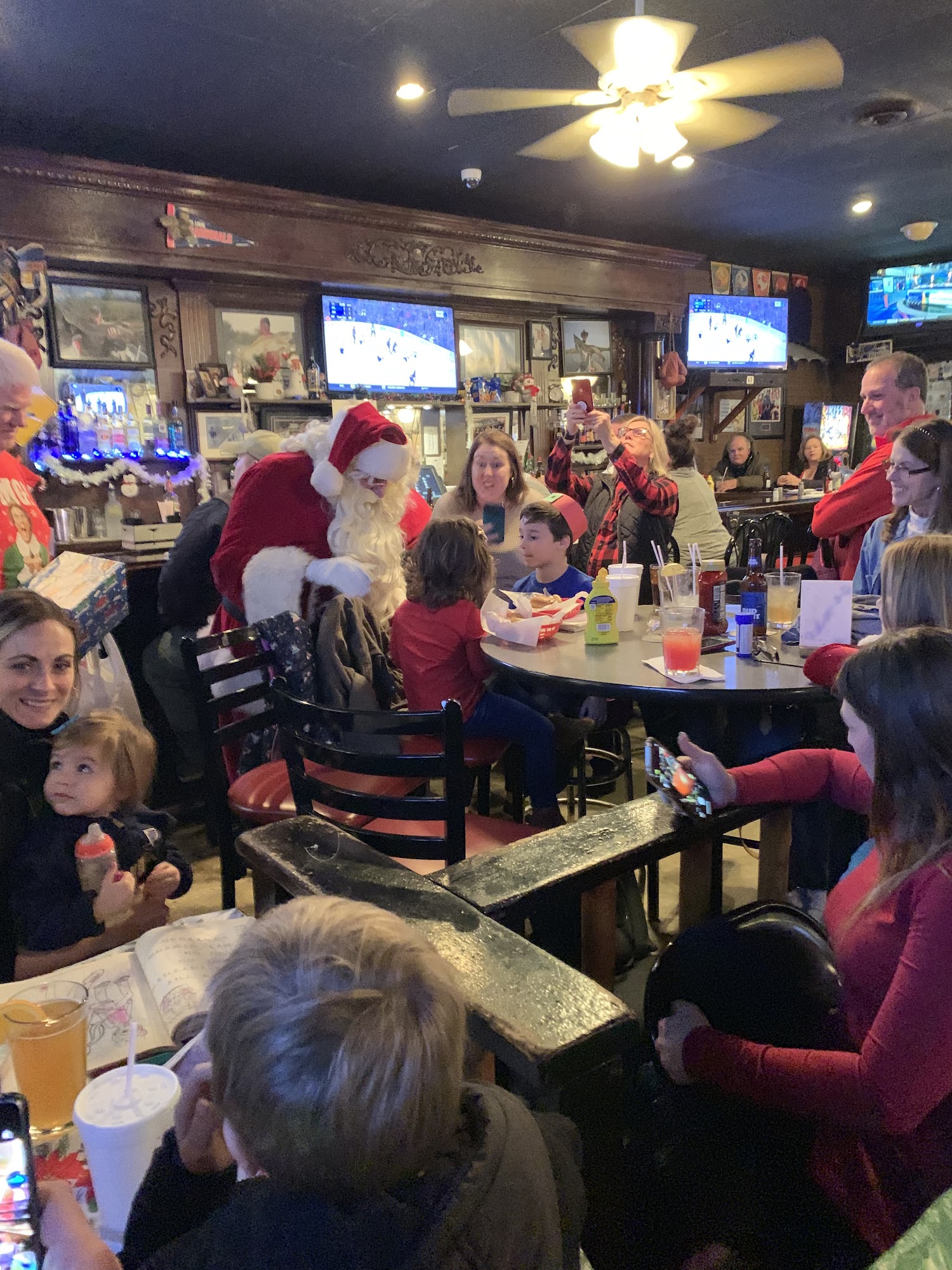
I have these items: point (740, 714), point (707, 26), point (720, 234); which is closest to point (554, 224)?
point (720, 234)

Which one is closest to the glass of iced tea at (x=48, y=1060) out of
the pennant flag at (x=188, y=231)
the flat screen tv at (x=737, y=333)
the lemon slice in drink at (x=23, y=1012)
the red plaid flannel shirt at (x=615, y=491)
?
the lemon slice in drink at (x=23, y=1012)

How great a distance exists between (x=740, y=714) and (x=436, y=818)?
1109 mm

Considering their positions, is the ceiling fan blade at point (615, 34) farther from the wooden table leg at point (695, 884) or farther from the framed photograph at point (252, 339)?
the framed photograph at point (252, 339)

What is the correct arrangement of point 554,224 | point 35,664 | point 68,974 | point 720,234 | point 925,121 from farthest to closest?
point 720,234
point 554,224
point 925,121
point 35,664
point 68,974

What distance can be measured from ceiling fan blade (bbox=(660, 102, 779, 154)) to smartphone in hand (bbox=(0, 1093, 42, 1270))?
10.8 feet

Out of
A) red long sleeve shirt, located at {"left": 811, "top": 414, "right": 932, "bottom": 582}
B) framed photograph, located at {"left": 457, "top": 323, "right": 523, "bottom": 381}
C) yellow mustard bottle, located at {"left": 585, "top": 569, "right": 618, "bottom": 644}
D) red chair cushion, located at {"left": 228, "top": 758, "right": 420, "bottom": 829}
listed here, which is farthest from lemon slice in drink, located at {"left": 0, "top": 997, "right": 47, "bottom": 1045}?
framed photograph, located at {"left": 457, "top": 323, "right": 523, "bottom": 381}

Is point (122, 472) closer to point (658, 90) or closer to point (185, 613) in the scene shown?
point (185, 613)

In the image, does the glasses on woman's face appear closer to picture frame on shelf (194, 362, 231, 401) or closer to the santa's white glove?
the santa's white glove

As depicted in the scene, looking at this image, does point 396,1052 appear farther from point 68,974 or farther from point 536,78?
point 536,78

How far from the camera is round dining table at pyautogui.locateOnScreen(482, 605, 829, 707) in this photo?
194 cm

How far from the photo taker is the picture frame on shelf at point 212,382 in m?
4.70

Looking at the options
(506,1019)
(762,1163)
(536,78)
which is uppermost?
(536,78)

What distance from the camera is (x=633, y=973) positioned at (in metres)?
2.31

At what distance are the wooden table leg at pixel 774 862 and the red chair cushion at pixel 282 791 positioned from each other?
0.91m
